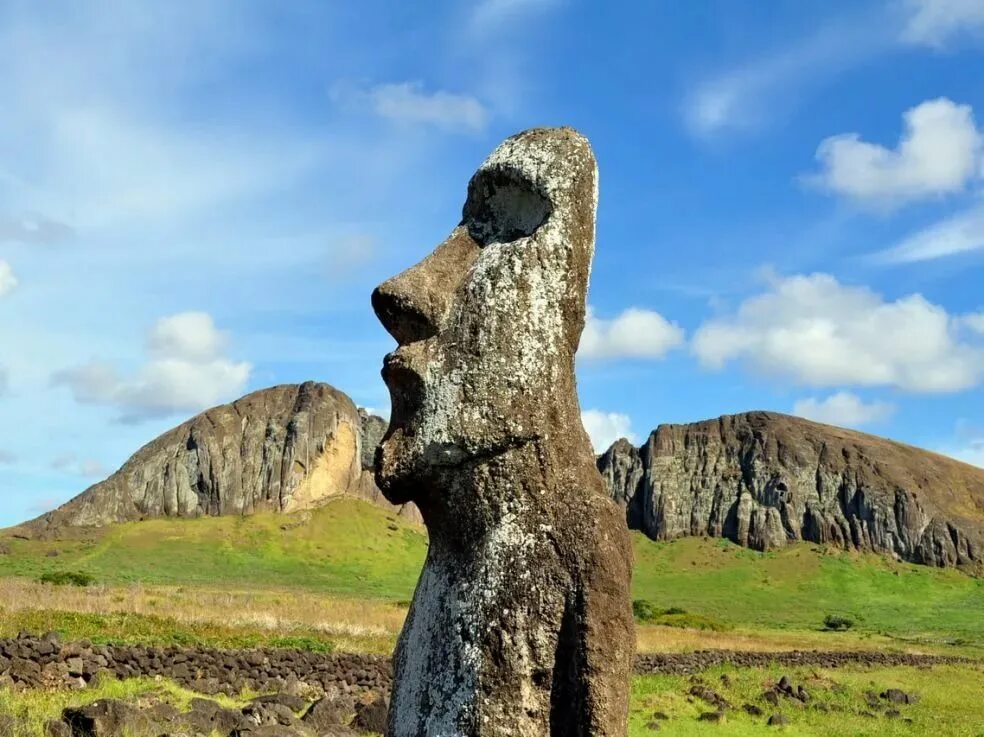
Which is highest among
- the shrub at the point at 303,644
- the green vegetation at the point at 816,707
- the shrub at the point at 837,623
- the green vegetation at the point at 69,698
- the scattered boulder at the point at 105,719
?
the scattered boulder at the point at 105,719

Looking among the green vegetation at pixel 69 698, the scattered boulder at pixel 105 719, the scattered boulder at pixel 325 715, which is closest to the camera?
the scattered boulder at pixel 105 719

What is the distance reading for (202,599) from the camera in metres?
33.7

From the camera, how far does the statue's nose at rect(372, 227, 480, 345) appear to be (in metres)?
4.50

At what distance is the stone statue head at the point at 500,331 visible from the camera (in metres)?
4.29

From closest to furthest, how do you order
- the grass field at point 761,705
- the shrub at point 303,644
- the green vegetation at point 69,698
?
1. the green vegetation at point 69,698
2. the grass field at point 761,705
3. the shrub at point 303,644

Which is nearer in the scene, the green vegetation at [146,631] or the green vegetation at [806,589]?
the green vegetation at [146,631]

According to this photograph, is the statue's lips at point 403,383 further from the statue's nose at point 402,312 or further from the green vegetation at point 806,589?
the green vegetation at point 806,589

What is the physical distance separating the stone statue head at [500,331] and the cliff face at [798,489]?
106 m

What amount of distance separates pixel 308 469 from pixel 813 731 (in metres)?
96.8

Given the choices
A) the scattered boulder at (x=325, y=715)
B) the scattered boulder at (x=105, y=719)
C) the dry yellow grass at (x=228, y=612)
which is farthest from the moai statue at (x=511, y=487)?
the dry yellow grass at (x=228, y=612)

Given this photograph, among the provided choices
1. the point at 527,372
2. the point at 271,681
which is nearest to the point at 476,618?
the point at 527,372

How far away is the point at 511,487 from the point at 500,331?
2.36 ft

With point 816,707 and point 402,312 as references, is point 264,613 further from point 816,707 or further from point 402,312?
point 402,312

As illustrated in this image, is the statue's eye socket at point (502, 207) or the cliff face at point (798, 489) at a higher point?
the cliff face at point (798, 489)
